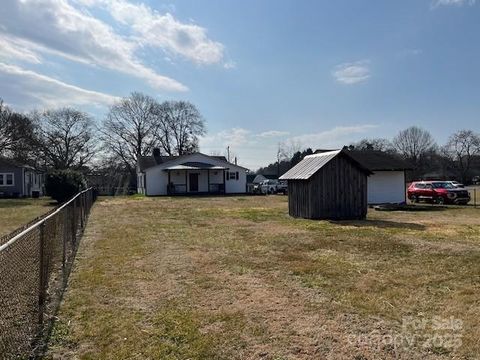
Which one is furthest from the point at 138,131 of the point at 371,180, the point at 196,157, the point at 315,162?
the point at 315,162

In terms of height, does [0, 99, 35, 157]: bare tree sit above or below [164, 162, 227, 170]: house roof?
above

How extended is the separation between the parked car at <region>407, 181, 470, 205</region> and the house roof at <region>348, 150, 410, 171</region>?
1908 mm

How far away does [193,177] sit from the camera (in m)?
43.7

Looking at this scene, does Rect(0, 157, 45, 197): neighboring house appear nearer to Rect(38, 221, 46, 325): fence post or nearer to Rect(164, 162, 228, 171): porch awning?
Rect(164, 162, 228, 171): porch awning

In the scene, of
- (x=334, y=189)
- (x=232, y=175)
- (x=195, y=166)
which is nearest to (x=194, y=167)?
(x=195, y=166)

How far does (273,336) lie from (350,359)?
87cm

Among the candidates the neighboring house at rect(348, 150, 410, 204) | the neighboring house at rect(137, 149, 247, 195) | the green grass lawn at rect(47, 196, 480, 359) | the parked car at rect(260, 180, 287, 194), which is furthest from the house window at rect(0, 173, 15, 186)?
the green grass lawn at rect(47, 196, 480, 359)

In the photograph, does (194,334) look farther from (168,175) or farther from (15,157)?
(15,157)

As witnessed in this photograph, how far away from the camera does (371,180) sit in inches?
1086

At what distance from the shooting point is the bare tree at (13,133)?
124 ft

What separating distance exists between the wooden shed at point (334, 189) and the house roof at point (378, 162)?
9.40 meters

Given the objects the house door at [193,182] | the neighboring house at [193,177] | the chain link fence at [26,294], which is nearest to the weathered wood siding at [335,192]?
the chain link fence at [26,294]

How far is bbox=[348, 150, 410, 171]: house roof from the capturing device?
2758 cm

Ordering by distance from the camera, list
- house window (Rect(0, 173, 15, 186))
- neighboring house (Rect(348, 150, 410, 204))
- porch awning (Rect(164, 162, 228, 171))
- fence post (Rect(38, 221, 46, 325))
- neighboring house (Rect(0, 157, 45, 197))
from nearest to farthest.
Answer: fence post (Rect(38, 221, 46, 325)) < neighboring house (Rect(348, 150, 410, 204)) < porch awning (Rect(164, 162, 228, 171)) < neighboring house (Rect(0, 157, 45, 197)) < house window (Rect(0, 173, 15, 186))
